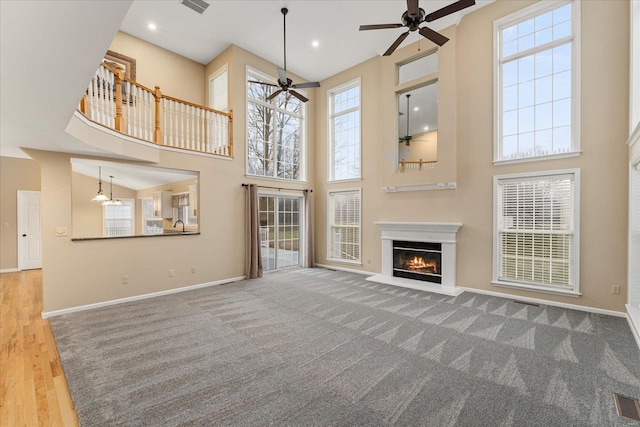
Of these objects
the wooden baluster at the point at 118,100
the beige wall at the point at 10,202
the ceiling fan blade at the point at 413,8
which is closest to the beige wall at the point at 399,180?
the wooden baluster at the point at 118,100

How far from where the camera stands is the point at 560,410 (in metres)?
2.02

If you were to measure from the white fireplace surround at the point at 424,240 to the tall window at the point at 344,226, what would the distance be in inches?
35.8

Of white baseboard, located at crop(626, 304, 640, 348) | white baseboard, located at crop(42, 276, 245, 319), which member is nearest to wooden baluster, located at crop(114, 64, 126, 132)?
white baseboard, located at crop(42, 276, 245, 319)

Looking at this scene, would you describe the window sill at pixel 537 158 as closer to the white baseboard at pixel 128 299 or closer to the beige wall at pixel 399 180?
the beige wall at pixel 399 180

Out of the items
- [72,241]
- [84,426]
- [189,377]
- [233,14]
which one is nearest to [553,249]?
[189,377]

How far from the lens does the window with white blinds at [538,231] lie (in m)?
4.17

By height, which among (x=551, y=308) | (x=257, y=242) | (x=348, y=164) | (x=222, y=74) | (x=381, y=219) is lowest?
(x=551, y=308)

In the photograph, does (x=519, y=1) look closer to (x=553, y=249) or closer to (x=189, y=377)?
(x=553, y=249)

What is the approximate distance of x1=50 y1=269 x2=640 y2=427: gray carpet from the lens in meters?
2.01

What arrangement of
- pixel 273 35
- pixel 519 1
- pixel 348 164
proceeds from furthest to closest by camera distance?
pixel 348 164, pixel 273 35, pixel 519 1

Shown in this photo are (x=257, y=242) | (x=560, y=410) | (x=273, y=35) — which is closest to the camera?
(x=560, y=410)

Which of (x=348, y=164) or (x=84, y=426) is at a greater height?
(x=348, y=164)

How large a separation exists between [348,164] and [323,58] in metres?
2.64

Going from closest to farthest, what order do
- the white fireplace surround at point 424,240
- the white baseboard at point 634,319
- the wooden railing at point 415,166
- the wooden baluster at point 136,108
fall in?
1. the white baseboard at point 634,319
2. the wooden baluster at point 136,108
3. the white fireplace surround at point 424,240
4. the wooden railing at point 415,166
